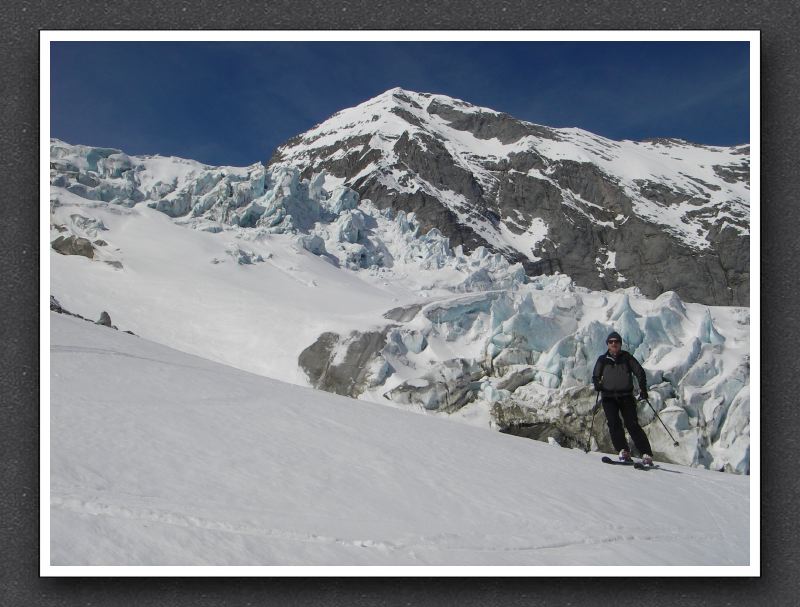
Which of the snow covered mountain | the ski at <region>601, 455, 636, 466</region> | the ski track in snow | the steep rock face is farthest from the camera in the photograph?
the steep rock face

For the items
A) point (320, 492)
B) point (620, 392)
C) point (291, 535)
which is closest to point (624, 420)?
point (620, 392)

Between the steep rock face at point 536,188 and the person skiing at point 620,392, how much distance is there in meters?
40.5

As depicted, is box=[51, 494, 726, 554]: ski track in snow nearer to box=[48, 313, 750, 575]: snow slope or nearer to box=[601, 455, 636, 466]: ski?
box=[48, 313, 750, 575]: snow slope

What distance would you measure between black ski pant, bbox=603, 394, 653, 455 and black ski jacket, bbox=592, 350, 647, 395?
0.18 ft

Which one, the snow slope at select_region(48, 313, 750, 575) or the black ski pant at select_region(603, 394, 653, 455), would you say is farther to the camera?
the black ski pant at select_region(603, 394, 653, 455)

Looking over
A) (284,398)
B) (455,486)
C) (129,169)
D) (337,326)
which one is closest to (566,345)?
(337,326)

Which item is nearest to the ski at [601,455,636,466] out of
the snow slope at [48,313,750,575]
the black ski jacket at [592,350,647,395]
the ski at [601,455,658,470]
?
the ski at [601,455,658,470]

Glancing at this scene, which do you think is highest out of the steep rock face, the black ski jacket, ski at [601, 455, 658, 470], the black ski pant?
the steep rock face

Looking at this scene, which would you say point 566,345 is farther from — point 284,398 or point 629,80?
point 284,398

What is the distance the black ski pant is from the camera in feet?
14.7

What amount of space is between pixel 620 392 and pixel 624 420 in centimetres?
20

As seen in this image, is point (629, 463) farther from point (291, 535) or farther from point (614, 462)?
point (291, 535)

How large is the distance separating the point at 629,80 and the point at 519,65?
939 mm

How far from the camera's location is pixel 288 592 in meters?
3.81
